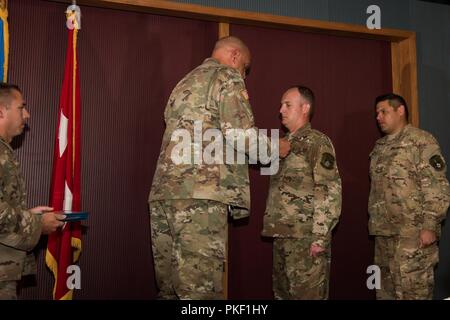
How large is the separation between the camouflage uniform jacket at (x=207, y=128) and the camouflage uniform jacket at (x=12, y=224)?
0.57 m

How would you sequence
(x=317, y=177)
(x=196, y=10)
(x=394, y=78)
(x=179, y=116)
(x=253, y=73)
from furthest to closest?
1. (x=394, y=78)
2. (x=253, y=73)
3. (x=196, y=10)
4. (x=317, y=177)
5. (x=179, y=116)

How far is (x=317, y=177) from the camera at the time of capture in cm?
265

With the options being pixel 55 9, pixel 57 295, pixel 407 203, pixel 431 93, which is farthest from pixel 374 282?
pixel 55 9

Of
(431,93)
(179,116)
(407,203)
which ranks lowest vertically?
(407,203)

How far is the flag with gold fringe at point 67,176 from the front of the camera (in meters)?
2.68

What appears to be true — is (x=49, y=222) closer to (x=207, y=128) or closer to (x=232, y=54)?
(x=207, y=128)

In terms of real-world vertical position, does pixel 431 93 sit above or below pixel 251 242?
above

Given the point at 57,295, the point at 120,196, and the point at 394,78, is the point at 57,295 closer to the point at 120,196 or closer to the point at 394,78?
the point at 120,196

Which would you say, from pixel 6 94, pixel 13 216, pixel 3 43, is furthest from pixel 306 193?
pixel 3 43

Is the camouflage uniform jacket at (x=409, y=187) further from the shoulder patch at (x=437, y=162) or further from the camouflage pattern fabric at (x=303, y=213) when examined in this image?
the camouflage pattern fabric at (x=303, y=213)

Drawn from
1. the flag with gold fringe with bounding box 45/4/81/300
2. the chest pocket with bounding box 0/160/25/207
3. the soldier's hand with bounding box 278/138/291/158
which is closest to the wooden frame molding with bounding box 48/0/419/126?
the flag with gold fringe with bounding box 45/4/81/300

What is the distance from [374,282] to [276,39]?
199 centimetres

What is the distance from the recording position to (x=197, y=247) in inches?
82.8

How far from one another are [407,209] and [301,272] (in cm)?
89
